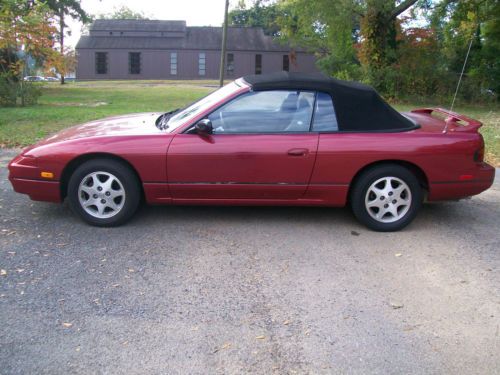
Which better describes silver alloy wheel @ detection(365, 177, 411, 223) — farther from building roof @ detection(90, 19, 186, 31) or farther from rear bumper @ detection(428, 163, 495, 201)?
building roof @ detection(90, 19, 186, 31)

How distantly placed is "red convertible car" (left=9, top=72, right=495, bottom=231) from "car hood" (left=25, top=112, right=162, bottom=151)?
0.16ft

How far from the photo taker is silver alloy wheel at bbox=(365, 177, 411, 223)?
195 inches

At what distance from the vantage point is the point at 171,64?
58438mm

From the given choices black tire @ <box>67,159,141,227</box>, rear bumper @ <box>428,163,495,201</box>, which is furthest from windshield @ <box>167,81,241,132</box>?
rear bumper @ <box>428,163,495,201</box>

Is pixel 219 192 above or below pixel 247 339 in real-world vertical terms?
above

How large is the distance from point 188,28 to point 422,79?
43.1 meters

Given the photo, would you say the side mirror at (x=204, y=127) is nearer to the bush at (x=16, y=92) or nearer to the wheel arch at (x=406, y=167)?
the wheel arch at (x=406, y=167)

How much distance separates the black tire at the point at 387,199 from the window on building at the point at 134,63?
56393 mm

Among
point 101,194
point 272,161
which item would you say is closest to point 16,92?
point 101,194

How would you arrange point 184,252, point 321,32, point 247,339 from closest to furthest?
point 247,339
point 184,252
point 321,32

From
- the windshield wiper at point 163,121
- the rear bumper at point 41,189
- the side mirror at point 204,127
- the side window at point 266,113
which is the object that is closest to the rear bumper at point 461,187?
the side window at point 266,113

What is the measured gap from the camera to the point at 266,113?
4.97m

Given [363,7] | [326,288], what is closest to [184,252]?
[326,288]

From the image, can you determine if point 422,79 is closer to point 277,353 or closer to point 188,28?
point 277,353
